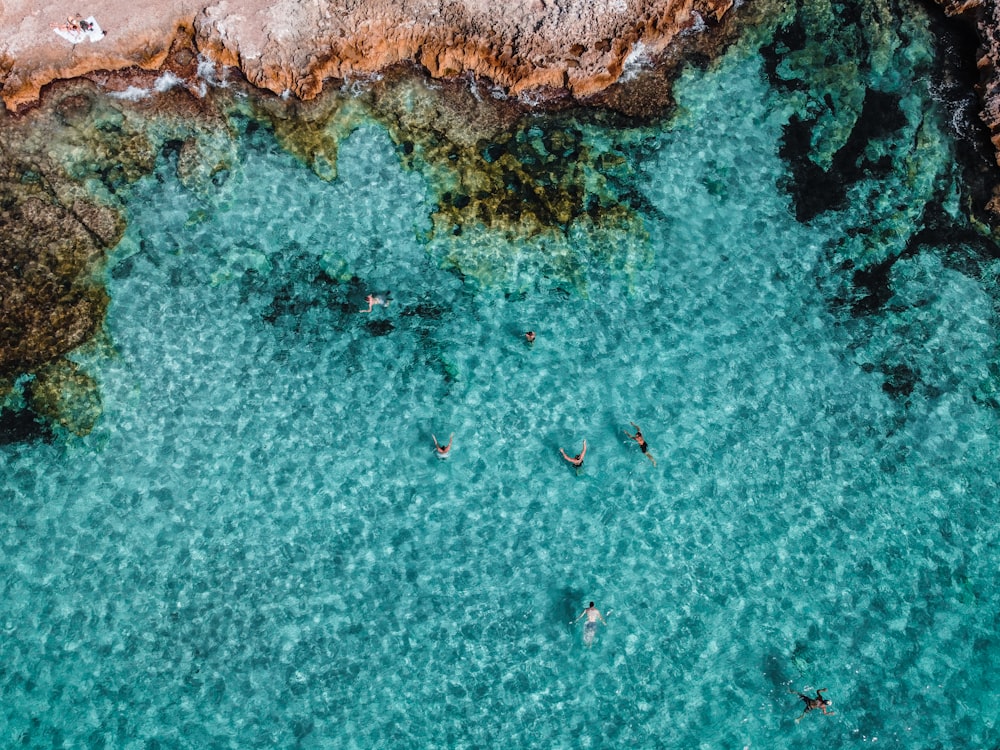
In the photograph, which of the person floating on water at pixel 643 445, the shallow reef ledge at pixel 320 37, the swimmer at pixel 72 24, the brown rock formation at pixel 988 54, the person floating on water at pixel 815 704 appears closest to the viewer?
the person floating on water at pixel 815 704

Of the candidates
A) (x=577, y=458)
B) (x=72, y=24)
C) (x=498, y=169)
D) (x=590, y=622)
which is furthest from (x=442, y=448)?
(x=72, y=24)

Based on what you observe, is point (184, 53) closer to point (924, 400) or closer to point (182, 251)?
point (182, 251)

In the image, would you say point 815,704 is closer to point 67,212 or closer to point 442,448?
point 442,448

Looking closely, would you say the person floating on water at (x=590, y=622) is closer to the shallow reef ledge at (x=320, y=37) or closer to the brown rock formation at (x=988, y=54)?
the shallow reef ledge at (x=320, y=37)

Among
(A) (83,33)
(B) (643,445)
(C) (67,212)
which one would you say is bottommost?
(B) (643,445)

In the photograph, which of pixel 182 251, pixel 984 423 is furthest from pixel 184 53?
pixel 984 423

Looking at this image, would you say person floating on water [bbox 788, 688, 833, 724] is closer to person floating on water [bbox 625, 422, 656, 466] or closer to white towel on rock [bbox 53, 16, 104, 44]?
person floating on water [bbox 625, 422, 656, 466]

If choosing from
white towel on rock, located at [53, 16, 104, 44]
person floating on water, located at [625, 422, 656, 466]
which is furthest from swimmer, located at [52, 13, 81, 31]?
person floating on water, located at [625, 422, 656, 466]

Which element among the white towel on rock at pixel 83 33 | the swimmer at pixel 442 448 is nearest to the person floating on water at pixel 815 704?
the swimmer at pixel 442 448
